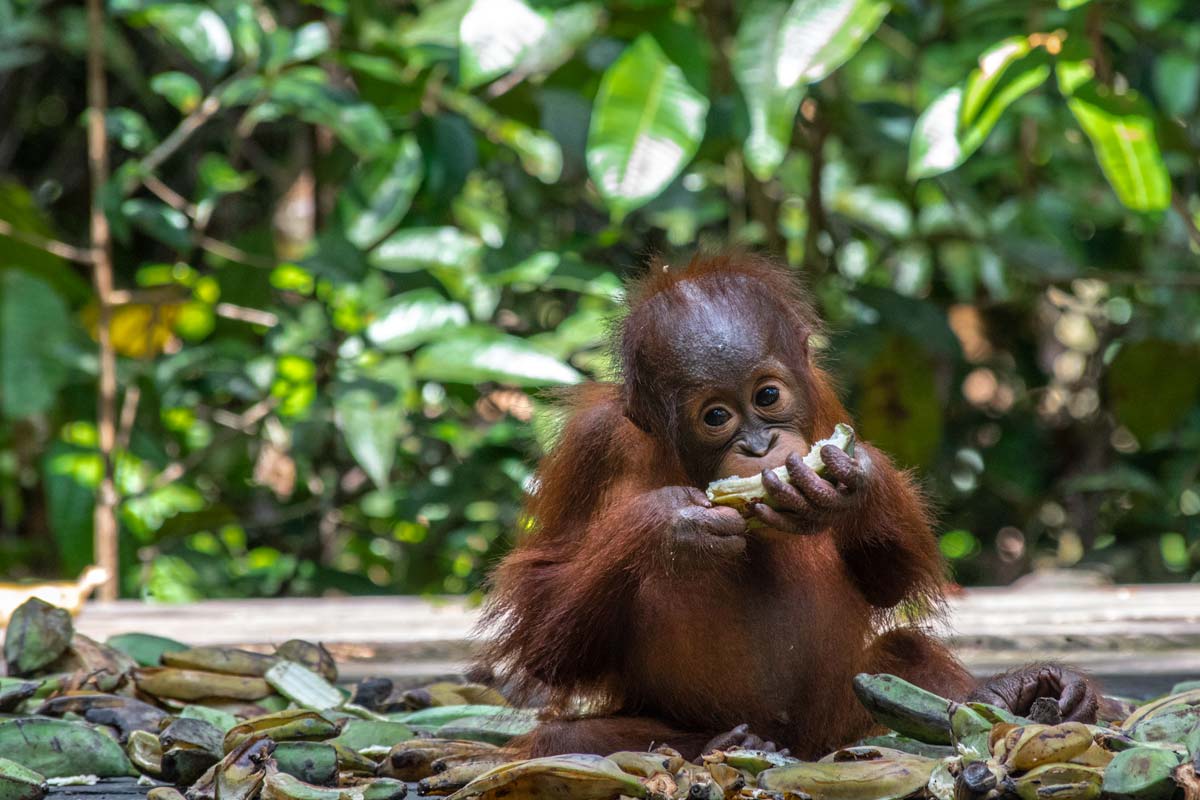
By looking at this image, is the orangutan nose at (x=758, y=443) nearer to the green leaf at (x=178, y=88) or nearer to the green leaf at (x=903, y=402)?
the green leaf at (x=178, y=88)

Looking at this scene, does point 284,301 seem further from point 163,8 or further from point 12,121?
point 12,121

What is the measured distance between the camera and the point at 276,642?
3227 millimetres

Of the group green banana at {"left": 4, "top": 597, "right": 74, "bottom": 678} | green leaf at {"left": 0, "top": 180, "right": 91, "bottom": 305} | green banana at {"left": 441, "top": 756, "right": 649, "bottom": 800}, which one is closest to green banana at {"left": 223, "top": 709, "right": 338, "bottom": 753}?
green banana at {"left": 441, "top": 756, "right": 649, "bottom": 800}

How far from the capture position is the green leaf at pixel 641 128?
3.64m

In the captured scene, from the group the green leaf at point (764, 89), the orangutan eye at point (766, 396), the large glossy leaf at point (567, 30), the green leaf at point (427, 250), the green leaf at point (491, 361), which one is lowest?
the orangutan eye at point (766, 396)

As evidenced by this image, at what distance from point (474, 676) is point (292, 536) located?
3.04 metres

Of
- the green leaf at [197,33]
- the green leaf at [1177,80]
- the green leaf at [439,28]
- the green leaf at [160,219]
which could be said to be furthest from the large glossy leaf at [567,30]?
the green leaf at [1177,80]

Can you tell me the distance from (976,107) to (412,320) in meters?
1.53

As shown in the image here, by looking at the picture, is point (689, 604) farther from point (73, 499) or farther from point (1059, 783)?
point (73, 499)

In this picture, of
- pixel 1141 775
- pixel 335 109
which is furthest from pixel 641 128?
pixel 1141 775

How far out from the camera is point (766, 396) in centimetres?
212

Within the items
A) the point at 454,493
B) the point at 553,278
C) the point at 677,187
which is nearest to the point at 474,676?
the point at 553,278

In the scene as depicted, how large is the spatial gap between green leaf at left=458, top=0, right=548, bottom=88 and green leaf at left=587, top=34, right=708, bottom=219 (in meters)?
0.26

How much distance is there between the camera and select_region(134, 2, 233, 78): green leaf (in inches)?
162
